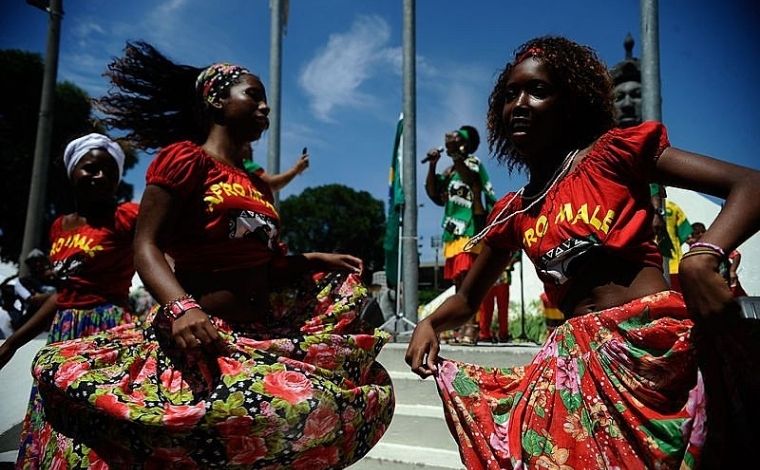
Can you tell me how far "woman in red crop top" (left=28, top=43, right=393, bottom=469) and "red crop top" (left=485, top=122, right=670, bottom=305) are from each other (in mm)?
802

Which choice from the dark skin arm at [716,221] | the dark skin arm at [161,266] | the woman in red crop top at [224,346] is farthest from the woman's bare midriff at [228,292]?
the dark skin arm at [716,221]

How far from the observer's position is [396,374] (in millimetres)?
4645

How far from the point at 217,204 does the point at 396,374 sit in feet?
9.38

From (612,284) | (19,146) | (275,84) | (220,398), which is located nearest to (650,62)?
(612,284)

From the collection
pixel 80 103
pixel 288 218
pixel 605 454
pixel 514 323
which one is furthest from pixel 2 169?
pixel 288 218

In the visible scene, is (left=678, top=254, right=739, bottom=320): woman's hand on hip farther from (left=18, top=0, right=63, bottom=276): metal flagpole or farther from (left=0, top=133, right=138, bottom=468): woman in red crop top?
(left=18, top=0, right=63, bottom=276): metal flagpole

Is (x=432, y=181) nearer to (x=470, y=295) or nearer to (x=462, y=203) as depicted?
(x=462, y=203)

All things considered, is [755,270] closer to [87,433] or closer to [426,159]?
[426,159]

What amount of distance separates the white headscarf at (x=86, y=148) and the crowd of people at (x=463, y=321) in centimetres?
84

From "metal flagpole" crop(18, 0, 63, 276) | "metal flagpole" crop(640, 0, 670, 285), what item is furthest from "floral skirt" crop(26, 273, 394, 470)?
"metal flagpole" crop(18, 0, 63, 276)

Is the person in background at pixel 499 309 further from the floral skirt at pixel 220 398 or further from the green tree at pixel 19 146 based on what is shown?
the green tree at pixel 19 146

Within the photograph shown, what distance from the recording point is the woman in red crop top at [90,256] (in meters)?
3.13

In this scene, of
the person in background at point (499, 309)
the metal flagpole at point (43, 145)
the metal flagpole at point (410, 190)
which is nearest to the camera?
the person in background at point (499, 309)

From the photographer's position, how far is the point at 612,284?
169cm
